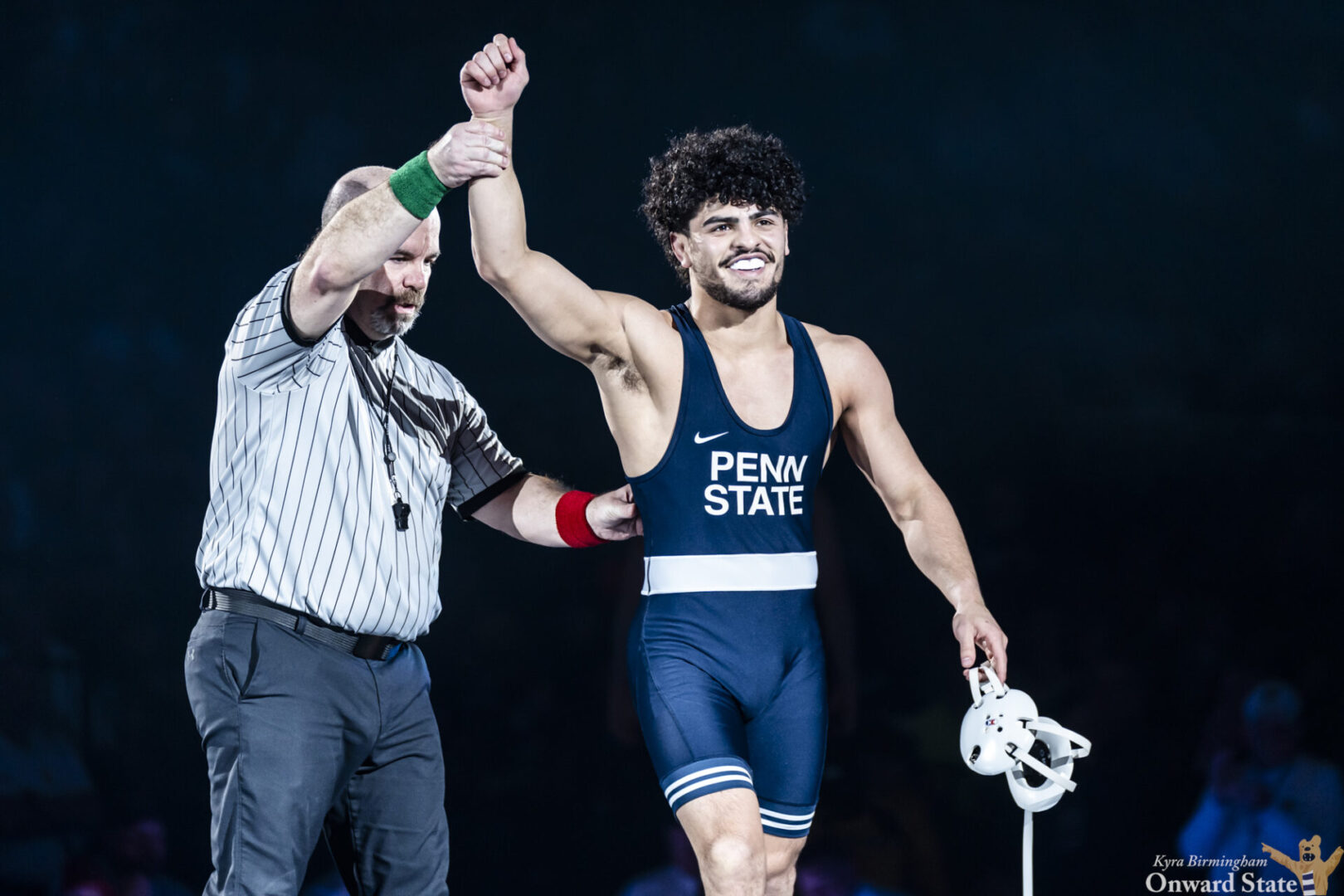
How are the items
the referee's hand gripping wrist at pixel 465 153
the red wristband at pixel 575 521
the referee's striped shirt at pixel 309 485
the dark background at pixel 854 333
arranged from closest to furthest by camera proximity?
the referee's hand gripping wrist at pixel 465 153 < the referee's striped shirt at pixel 309 485 < the red wristband at pixel 575 521 < the dark background at pixel 854 333

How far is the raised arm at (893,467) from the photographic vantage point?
2453mm

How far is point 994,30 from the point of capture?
12.8ft

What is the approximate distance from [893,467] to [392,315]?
110 cm

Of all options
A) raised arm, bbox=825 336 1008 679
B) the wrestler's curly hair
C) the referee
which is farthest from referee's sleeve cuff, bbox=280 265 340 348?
raised arm, bbox=825 336 1008 679

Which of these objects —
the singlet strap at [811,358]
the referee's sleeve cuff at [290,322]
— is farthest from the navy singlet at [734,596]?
the referee's sleeve cuff at [290,322]

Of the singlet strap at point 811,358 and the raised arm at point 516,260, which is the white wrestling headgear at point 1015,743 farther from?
the raised arm at point 516,260

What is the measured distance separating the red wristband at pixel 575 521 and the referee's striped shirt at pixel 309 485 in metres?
0.32

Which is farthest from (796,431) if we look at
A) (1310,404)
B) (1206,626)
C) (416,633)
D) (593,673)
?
(1310,404)

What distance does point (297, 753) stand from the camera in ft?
6.86

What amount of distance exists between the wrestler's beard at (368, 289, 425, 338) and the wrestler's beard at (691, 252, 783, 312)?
0.59 m

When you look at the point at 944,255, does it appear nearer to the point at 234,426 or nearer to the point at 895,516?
the point at 895,516

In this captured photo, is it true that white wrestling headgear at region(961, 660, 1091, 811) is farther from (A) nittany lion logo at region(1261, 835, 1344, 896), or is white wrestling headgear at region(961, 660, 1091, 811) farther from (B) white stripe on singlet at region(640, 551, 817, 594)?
(A) nittany lion logo at region(1261, 835, 1344, 896)

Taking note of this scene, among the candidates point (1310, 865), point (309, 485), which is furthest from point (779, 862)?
point (1310, 865)

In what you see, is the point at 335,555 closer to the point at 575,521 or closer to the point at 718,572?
the point at 575,521
